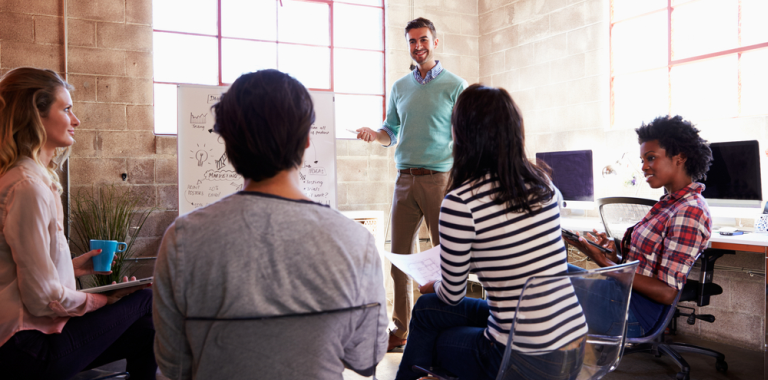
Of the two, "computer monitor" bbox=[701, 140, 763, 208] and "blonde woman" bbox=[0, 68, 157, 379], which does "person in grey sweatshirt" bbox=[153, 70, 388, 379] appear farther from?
"computer monitor" bbox=[701, 140, 763, 208]

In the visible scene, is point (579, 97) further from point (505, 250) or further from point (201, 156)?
point (505, 250)

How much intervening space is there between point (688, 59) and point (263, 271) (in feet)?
11.6

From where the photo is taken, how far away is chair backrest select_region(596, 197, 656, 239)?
2.98m

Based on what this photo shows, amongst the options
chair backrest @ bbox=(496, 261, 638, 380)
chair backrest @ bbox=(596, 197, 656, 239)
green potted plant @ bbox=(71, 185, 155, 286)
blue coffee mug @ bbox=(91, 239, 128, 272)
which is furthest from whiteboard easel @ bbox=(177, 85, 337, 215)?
chair backrest @ bbox=(496, 261, 638, 380)

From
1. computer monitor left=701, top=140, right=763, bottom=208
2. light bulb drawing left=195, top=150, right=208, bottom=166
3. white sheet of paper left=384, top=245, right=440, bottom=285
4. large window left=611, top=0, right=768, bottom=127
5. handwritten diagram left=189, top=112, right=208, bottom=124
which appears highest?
large window left=611, top=0, right=768, bottom=127

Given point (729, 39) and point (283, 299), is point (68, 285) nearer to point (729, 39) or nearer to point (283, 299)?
point (283, 299)

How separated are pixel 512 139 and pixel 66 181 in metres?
3.36

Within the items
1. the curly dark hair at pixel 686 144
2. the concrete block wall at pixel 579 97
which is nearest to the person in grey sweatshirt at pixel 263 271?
the curly dark hair at pixel 686 144

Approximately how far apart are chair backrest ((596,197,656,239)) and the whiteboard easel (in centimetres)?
160

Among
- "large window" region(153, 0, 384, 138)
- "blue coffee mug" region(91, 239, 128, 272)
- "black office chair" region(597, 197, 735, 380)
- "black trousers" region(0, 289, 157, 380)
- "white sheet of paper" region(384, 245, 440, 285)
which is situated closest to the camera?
"black trousers" region(0, 289, 157, 380)

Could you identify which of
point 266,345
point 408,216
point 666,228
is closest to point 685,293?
point 666,228

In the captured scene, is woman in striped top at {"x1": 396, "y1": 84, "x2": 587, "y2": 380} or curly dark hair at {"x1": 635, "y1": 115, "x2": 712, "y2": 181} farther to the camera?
curly dark hair at {"x1": 635, "y1": 115, "x2": 712, "y2": 181}

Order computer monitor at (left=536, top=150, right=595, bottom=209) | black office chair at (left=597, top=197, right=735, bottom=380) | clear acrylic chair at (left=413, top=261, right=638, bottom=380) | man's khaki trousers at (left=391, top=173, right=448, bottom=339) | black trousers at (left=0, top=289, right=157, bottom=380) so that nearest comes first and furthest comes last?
clear acrylic chair at (left=413, top=261, right=638, bottom=380) → black trousers at (left=0, top=289, right=157, bottom=380) → black office chair at (left=597, top=197, right=735, bottom=380) → man's khaki trousers at (left=391, top=173, right=448, bottom=339) → computer monitor at (left=536, top=150, right=595, bottom=209)

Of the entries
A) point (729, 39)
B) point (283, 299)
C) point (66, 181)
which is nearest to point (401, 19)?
point (729, 39)
